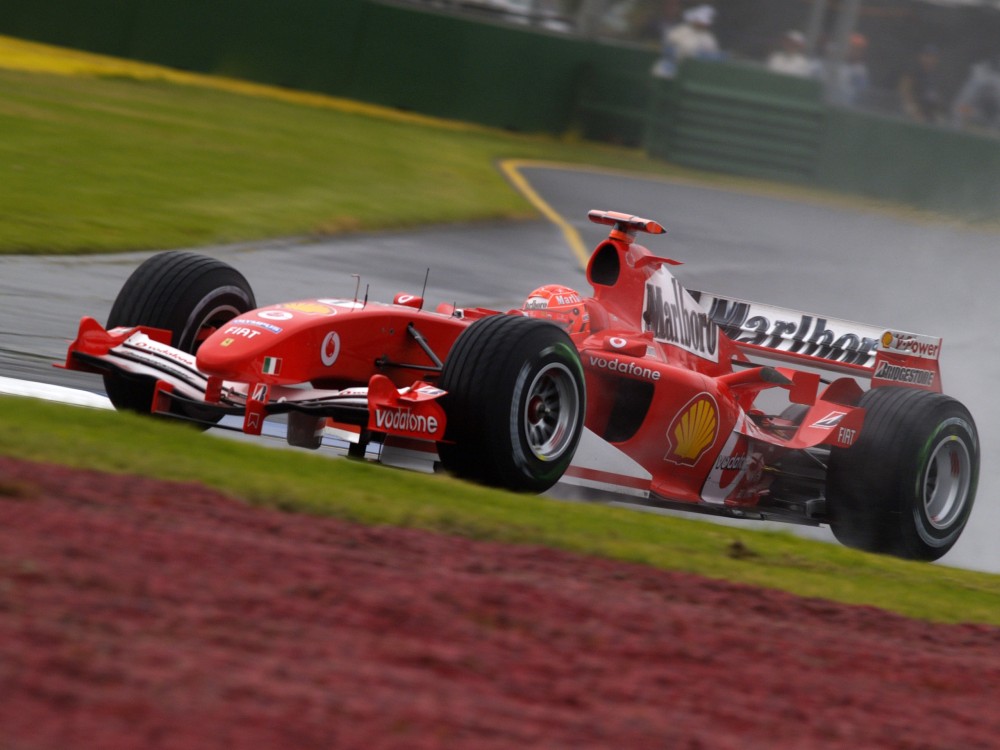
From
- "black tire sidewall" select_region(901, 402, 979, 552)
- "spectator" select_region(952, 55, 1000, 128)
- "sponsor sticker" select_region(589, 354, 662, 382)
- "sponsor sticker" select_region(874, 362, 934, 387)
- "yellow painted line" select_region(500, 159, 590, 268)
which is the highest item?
"spectator" select_region(952, 55, 1000, 128)

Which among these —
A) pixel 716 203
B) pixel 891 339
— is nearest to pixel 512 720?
pixel 891 339

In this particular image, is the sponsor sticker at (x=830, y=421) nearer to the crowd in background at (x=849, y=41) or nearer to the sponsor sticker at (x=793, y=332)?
the sponsor sticker at (x=793, y=332)

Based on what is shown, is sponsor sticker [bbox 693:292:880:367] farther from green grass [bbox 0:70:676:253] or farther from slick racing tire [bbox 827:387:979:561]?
green grass [bbox 0:70:676:253]

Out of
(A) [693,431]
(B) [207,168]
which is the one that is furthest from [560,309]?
(B) [207,168]

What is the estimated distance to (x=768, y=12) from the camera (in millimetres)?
32938

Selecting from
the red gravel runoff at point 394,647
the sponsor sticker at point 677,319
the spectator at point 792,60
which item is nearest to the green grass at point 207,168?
the sponsor sticker at point 677,319

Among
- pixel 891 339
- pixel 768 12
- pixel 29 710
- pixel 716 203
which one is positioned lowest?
pixel 29 710

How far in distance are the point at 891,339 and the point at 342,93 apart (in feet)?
61.3

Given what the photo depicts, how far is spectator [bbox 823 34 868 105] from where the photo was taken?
30.1 meters

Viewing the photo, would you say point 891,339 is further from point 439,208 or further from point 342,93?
point 342,93

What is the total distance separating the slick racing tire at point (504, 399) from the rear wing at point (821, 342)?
7.63 ft

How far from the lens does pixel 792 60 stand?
1202 inches

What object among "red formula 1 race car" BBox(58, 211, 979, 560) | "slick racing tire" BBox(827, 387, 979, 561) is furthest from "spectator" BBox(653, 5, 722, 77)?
"slick racing tire" BBox(827, 387, 979, 561)

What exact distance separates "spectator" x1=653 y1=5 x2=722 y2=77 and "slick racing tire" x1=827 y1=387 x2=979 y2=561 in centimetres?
2191
